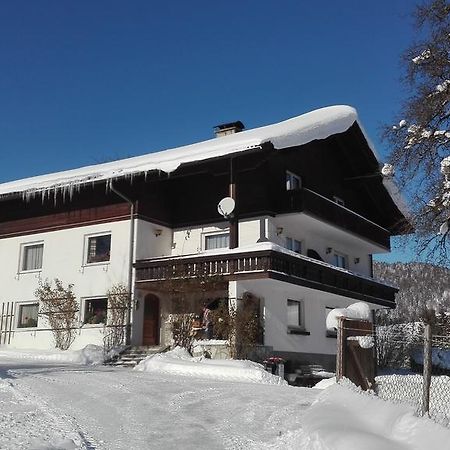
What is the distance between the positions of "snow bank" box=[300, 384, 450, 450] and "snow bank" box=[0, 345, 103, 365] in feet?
42.7

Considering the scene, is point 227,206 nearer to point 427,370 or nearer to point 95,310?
point 95,310

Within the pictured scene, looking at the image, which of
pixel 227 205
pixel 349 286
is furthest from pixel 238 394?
pixel 349 286

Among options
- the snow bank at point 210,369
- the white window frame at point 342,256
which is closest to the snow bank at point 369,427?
the snow bank at point 210,369

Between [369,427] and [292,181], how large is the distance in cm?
1800

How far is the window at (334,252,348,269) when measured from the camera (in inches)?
1057

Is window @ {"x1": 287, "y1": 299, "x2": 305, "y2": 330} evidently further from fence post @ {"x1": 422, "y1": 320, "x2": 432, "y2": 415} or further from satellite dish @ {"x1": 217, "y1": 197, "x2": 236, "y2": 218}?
fence post @ {"x1": 422, "y1": 320, "x2": 432, "y2": 415}

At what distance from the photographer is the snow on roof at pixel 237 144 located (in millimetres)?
19853

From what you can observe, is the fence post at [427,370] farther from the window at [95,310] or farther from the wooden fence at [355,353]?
the window at [95,310]

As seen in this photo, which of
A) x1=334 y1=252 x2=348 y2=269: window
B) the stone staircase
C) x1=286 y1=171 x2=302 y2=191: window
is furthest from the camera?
x1=334 y1=252 x2=348 y2=269: window

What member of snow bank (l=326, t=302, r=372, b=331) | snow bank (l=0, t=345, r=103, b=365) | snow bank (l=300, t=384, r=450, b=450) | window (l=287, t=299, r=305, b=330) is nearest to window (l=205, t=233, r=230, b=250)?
window (l=287, t=299, r=305, b=330)

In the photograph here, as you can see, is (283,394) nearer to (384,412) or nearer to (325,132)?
(384,412)

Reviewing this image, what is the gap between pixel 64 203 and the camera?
24203mm

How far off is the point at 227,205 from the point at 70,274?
686 cm

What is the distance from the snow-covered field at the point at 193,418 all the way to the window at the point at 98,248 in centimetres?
1120
